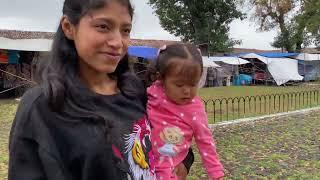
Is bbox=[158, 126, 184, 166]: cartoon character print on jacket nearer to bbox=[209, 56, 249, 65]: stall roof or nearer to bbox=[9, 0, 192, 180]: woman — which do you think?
bbox=[9, 0, 192, 180]: woman

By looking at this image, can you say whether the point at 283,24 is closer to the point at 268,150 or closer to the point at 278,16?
the point at 278,16

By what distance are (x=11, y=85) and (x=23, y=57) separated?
1205 mm

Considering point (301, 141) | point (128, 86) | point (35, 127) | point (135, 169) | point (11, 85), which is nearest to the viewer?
Result: point (35, 127)

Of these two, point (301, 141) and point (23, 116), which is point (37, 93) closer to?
point (23, 116)

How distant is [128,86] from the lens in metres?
1.57

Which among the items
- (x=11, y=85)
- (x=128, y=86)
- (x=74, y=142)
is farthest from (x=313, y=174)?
(x=11, y=85)

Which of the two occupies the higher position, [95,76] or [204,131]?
[95,76]

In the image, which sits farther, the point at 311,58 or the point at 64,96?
the point at 311,58

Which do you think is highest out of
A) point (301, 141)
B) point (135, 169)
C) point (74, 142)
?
point (74, 142)

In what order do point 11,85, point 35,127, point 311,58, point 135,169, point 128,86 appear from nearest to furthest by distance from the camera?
point 35,127 < point 135,169 < point 128,86 < point 11,85 < point 311,58

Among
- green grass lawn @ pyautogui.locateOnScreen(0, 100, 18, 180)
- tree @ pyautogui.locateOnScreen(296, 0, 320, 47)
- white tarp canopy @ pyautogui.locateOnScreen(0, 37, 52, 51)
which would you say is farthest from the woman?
tree @ pyautogui.locateOnScreen(296, 0, 320, 47)

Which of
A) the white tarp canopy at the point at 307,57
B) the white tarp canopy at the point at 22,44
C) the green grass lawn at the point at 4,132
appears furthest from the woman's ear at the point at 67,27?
the white tarp canopy at the point at 307,57

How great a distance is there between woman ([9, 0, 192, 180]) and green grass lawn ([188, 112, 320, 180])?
3708mm

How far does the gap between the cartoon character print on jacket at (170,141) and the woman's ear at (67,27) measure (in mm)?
782
